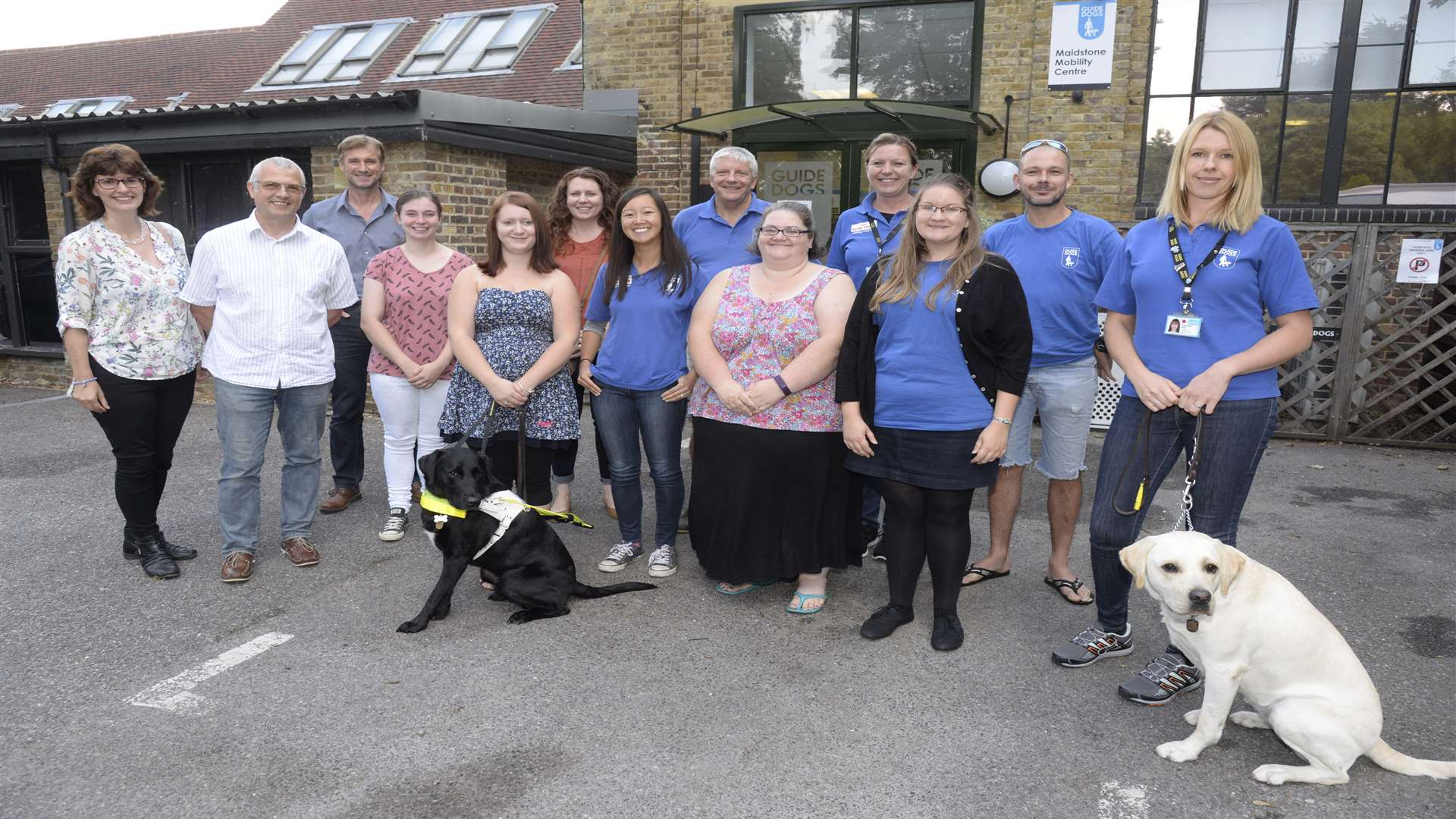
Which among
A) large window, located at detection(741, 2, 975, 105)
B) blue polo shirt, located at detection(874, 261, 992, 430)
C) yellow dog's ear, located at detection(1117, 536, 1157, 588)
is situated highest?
large window, located at detection(741, 2, 975, 105)

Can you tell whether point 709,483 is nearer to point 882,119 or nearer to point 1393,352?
point 882,119

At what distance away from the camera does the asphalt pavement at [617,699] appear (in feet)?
8.75

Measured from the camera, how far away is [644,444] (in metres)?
4.42

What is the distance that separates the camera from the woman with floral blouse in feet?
13.1

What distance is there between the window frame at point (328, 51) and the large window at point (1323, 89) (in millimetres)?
14848

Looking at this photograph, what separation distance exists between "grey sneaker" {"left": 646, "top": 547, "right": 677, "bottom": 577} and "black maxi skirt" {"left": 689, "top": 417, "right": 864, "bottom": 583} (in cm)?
39

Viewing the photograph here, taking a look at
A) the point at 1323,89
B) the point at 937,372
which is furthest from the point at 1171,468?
the point at 1323,89

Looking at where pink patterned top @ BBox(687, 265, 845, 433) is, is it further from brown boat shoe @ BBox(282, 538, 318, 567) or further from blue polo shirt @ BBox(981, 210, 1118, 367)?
brown boat shoe @ BBox(282, 538, 318, 567)

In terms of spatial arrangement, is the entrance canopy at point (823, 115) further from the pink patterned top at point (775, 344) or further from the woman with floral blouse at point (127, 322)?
the woman with floral blouse at point (127, 322)

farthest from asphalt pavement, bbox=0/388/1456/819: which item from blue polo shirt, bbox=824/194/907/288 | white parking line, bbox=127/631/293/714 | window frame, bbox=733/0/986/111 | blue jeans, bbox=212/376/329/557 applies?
window frame, bbox=733/0/986/111

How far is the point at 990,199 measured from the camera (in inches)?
344

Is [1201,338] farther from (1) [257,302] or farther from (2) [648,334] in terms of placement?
(1) [257,302]

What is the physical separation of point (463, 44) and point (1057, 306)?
16956 millimetres

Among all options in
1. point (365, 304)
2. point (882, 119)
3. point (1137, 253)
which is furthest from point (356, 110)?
point (1137, 253)
